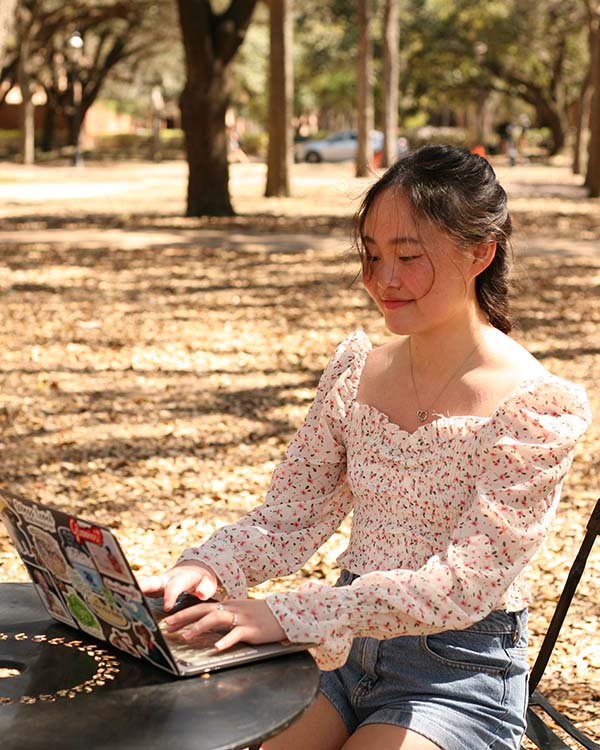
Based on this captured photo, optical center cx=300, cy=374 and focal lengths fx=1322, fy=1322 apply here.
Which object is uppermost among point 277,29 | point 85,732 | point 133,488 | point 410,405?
point 277,29

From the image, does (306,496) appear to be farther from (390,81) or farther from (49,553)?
(390,81)

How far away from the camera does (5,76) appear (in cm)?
5241

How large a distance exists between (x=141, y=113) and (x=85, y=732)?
8200 centimetres

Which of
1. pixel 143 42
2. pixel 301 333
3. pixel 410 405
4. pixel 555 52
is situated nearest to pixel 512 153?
pixel 555 52

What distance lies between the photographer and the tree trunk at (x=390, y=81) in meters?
32.7

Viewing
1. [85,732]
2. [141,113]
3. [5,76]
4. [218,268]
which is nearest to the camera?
[85,732]

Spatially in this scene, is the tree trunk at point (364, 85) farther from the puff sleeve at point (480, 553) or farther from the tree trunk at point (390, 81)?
the puff sleeve at point (480, 553)

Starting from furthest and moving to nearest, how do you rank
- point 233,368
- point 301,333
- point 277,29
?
point 277,29, point 301,333, point 233,368

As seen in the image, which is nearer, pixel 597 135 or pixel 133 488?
pixel 133 488

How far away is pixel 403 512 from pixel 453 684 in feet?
1.12

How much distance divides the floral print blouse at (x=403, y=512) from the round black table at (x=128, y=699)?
0.65 ft

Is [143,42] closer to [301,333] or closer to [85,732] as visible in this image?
[301,333]

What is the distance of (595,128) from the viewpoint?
24.6 m

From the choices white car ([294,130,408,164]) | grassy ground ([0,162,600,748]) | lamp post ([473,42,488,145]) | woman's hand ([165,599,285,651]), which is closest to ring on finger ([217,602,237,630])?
woman's hand ([165,599,285,651])
